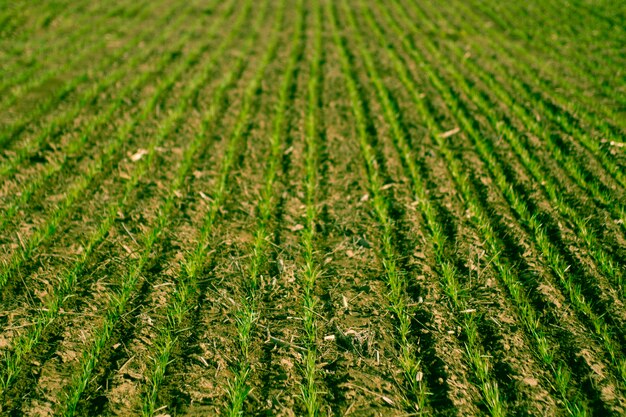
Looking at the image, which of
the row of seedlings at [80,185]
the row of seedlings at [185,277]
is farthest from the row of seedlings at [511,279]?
the row of seedlings at [80,185]

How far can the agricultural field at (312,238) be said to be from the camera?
2.64 m

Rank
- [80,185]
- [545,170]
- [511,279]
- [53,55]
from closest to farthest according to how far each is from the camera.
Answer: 1. [511,279]
2. [80,185]
3. [545,170]
4. [53,55]

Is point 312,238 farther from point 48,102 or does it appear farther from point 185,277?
point 48,102

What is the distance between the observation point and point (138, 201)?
4.25 meters

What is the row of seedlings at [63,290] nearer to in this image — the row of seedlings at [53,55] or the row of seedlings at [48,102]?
the row of seedlings at [48,102]

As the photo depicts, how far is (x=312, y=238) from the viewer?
3869 mm

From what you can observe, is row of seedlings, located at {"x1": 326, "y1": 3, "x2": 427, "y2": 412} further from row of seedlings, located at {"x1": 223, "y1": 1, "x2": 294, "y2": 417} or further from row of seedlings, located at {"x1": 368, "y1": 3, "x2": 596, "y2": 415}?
row of seedlings, located at {"x1": 223, "y1": 1, "x2": 294, "y2": 417}

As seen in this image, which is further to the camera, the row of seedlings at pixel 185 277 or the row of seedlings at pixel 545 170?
the row of seedlings at pixel 545 170

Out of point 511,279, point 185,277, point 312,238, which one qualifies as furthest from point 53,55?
point 511,279

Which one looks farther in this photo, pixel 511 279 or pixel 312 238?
pixel 312 238

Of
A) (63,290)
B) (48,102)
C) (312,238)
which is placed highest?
(48,102)

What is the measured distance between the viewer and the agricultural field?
104 inches

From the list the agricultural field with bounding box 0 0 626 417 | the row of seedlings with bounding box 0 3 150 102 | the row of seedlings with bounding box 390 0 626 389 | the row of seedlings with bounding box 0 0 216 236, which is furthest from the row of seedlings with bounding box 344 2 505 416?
the row of seedlings with bounding box 0 3 150 102

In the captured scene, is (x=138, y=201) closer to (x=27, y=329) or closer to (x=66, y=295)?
(x=66, y=295)
